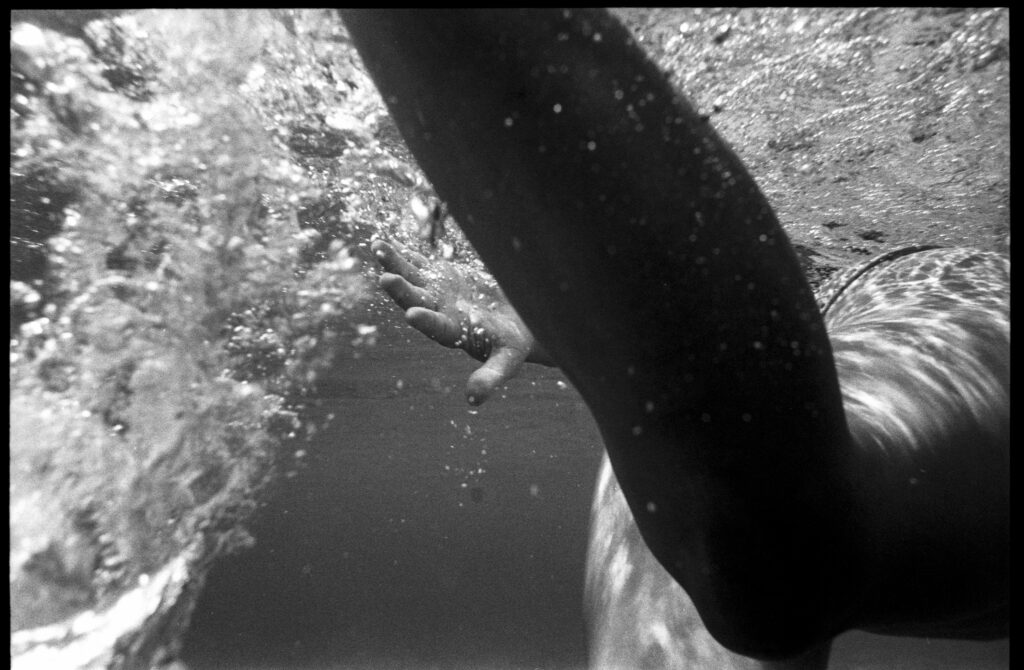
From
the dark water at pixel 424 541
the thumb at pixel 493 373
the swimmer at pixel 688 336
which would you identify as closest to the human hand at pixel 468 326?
the thumb at pixel 493 373

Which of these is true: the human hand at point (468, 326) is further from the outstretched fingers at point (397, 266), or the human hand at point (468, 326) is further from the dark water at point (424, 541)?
the dark water at point (424, 541)

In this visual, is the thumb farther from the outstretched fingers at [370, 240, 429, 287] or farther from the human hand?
the outstretched fingers at [370, 240, 429, 287]

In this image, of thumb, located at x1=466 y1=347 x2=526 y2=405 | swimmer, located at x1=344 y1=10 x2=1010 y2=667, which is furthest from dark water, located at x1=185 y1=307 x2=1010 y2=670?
thumb, located at x1=466 y1=347 x2=526 y2=405

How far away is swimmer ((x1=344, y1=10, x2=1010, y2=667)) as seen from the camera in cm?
129

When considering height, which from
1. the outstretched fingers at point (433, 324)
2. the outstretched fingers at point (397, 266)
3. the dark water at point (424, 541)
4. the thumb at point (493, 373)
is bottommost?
the dark water at point (424, 541)

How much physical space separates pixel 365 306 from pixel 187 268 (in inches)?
137

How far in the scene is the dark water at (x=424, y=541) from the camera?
23109 millimetres

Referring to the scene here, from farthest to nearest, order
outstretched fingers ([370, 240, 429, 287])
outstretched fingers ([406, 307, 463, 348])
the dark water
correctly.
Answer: the dark water < outstretched fingers ([370, 240, 429, 287]) < outstretched fingers ([406, 307, 463, 348])

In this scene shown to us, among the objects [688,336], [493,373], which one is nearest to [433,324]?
[493,373]

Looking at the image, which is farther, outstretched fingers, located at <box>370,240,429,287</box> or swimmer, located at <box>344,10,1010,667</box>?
outstretched fingers, located at <box>370,240,429,287</box>

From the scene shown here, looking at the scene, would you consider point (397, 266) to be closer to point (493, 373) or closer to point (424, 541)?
point (493, 373)

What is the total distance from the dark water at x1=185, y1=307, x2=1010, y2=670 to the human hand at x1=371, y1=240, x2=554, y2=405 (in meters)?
2.10

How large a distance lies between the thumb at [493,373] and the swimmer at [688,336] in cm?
64

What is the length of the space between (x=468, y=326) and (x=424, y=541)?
10442 cm
